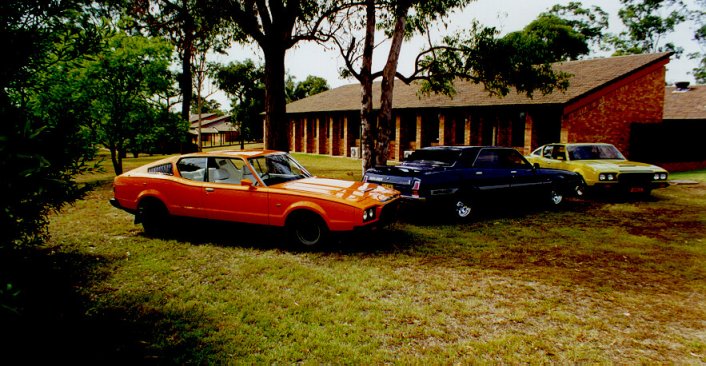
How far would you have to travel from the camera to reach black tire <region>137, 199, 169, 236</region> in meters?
7.84

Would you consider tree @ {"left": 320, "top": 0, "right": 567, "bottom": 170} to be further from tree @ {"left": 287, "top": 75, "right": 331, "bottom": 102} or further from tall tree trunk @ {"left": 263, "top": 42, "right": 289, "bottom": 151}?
tree @ {"left": 287, "top": 75, "right": 331, "bottom": 102}

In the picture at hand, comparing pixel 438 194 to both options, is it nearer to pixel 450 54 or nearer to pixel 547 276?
pixel 547 276

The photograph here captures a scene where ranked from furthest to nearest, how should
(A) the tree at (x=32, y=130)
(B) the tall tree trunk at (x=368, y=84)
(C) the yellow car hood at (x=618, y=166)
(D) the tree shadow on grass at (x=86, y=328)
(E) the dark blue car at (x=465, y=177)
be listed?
(B) the tall tree trunk at (x=368, y=84), (C) the yellow car hood at (x=618, y=166), (E) the dark blue car at (x=465, y=177), (D) the tree shadow on grass at (x=86, y=328), (A) the tree at (x=32, y=130)

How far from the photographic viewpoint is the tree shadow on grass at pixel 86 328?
3.58 metres

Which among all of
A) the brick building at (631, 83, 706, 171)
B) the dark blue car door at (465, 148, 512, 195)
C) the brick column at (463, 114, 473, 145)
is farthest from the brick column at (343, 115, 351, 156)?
the dark blue car door at (465, 148, 512, 195)

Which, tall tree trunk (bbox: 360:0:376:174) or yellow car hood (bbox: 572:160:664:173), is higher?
tall tree trunk (bbox: 360:0:376:174)

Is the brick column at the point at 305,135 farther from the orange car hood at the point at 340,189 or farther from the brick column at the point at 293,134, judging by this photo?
the orange car hood at the point at 340,189

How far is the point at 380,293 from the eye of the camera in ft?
17.1

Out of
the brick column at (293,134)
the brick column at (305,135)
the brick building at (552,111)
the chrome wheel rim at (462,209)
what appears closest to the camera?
the chrome wheel rim at (462,209)

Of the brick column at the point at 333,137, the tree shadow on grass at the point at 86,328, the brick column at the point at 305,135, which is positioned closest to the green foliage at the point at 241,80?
the brick column at the point at 305,135

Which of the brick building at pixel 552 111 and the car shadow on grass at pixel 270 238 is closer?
the car shadow on grass at pixel 270 238

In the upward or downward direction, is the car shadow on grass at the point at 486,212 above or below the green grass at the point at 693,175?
below

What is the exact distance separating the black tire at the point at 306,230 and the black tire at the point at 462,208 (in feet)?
11.4

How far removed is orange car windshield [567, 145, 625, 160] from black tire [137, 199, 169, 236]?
11.0 m
